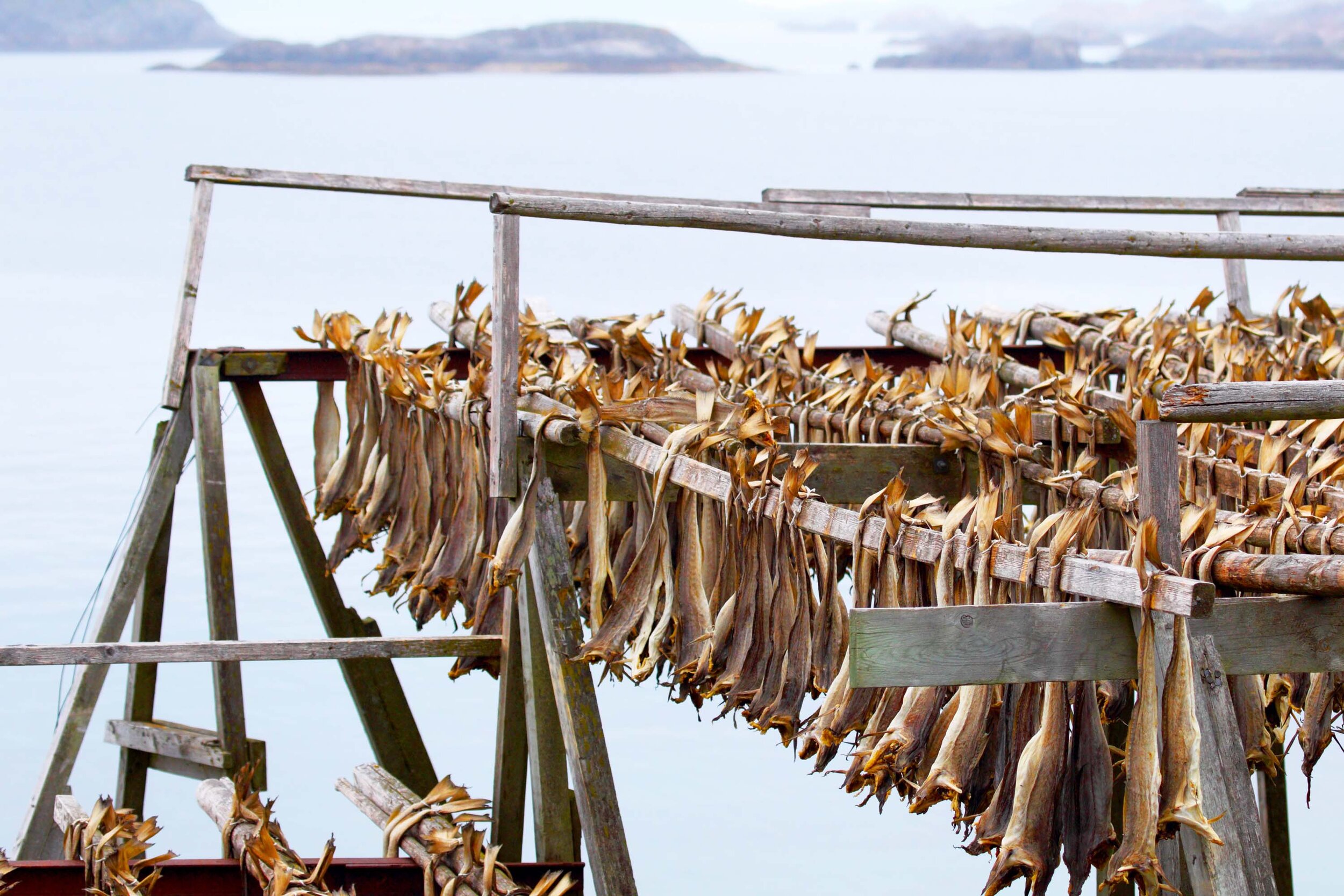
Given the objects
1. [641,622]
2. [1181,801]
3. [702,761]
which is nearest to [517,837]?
[641,622]

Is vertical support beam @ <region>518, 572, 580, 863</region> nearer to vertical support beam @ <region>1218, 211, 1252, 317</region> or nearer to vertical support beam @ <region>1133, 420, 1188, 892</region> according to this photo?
vertical support beam @ <region>1133, 420, 1188, 892</region>

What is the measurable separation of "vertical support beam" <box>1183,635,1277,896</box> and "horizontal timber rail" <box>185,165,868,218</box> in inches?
93.4

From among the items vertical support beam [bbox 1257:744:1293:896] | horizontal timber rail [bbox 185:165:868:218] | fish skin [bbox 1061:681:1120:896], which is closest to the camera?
fish skin [bbox 1061:681:1120:896]

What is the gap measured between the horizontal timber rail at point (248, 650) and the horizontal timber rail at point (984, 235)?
1452mm

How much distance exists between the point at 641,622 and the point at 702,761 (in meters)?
6.77

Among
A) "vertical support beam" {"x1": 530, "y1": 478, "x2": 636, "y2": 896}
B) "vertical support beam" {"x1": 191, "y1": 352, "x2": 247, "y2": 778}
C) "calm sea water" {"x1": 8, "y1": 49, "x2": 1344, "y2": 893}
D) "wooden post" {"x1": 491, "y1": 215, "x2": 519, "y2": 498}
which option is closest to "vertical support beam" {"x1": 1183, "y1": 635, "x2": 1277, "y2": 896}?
"vertical support beam" {"x1": 530, "y1": 478, "x2": 636, "y2": 896}

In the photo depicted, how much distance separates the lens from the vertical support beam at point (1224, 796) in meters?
2.12

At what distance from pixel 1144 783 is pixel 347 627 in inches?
158

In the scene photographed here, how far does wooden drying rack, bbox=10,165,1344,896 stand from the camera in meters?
2.23

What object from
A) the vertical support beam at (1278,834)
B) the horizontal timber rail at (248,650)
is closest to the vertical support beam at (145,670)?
the horizontal timber rail at (248,650)

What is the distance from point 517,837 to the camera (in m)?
3.95

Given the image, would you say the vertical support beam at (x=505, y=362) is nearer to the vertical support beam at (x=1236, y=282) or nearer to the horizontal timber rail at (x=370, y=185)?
the horizontal timber rail at (x=370, y=185)

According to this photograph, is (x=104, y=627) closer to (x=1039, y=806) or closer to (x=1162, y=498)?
(x=1039, y=806)

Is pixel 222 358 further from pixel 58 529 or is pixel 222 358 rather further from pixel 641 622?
pixel 58 529
